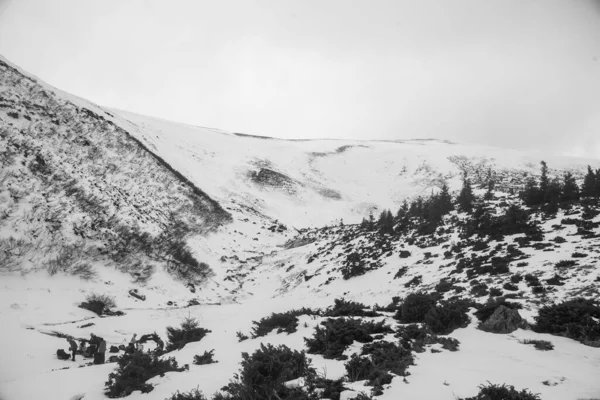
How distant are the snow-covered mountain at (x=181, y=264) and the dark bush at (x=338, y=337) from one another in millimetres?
359

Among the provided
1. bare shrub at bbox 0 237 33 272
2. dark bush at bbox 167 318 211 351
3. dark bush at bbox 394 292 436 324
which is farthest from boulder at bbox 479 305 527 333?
bare shrub at bbox 0 237 33 272

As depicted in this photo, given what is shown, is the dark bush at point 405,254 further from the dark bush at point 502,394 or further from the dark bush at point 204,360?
the dark bush at point 502,394

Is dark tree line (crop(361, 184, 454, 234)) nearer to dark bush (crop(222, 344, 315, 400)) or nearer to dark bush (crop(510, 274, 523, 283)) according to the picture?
dark bush (crop(510, 274, 523, 283))

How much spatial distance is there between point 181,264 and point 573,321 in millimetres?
20138

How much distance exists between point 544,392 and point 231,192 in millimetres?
36644

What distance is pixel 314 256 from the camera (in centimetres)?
2386

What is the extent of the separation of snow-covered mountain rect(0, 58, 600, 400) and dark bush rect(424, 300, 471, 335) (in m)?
0.30

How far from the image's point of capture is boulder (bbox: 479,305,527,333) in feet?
24.5

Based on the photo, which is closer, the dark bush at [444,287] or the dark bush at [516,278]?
the dark bush at [516,278]

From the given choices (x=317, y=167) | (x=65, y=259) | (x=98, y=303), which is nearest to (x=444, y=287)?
(x=98, y=303)

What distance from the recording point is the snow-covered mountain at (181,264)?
19.6 ft

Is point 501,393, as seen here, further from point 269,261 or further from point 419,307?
point 269,261

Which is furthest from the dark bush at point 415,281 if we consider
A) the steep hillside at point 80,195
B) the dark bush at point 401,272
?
the steep hillside at point 80,195

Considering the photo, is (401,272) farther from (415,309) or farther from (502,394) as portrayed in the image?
(502,394)
